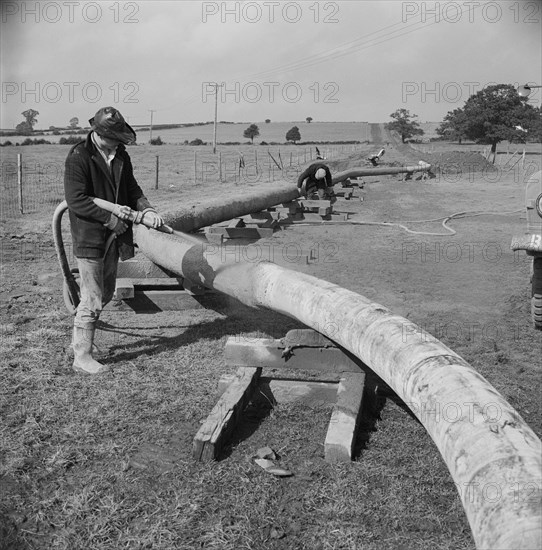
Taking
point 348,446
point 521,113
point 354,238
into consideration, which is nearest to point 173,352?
point 348,446

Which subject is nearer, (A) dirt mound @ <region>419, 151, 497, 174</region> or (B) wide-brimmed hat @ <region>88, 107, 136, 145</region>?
(B) wide-brimmed hat @ <region>88, 107, 136, 145</region>

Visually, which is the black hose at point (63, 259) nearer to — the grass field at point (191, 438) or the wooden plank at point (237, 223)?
the grass field at point (191, 438)

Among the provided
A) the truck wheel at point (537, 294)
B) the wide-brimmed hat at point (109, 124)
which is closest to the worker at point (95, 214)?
the wide-brimmed hat at point (109, 124)

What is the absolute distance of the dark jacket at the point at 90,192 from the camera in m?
4.48

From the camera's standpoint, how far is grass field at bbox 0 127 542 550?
9.05 ft

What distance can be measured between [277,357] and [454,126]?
5534cm

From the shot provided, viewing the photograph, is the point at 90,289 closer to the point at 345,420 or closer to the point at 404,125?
the point at 345,420

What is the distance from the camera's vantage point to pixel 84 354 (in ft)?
15.2

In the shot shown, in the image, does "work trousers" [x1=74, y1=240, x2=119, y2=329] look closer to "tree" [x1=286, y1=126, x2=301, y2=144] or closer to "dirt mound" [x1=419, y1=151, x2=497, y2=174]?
"dirt mound" [x1=419, y1=151, x2=497, y2=174]

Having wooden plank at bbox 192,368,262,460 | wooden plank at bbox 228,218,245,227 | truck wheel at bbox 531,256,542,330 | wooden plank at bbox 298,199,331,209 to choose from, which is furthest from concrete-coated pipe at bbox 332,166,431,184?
wooden plank at bbox 192,368,262,460

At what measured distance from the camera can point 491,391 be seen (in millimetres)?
2748

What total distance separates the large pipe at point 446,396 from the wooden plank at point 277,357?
204mm

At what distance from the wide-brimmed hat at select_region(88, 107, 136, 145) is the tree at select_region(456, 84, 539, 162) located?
158 feet

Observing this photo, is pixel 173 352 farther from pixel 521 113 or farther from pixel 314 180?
pixel 521 113
